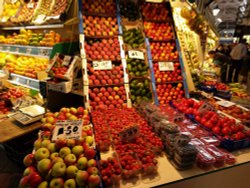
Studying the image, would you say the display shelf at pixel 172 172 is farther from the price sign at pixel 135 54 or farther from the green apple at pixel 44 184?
the price sign at pixel 135 54

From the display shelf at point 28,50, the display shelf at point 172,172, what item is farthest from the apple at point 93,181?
the display shelf at point 28,50

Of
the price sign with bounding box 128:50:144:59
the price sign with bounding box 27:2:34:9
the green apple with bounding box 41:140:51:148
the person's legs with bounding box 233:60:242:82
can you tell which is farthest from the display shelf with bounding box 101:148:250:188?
the person's legs with bounding box 233:60:242:82

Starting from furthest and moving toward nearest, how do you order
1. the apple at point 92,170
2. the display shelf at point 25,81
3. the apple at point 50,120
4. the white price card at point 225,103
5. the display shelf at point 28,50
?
the display shelf at point 25,81
the display shelf at point 28,50
the white price card at point 225,103
the apple at point 50,120
the apple at point 92,170

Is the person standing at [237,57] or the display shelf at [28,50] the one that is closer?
the display shelf at [28,50]

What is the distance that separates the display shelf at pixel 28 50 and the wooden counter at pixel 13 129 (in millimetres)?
1816

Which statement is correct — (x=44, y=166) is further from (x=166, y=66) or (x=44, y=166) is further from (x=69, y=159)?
(x=166, y=66)

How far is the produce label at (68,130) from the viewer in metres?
1.90

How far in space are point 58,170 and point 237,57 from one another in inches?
409

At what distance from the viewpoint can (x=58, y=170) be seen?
4.96ft

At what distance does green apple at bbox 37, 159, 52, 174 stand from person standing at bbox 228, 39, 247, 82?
1009 centimetres

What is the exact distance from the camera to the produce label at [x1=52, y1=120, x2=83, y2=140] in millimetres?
1896

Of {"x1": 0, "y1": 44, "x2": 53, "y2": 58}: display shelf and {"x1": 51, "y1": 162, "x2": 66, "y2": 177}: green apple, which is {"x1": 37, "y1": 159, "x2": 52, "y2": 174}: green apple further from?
{"x1": 0, "y1": 44, "x2": 53, "y2": 58}: display shelf

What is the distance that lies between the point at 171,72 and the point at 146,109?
119cm

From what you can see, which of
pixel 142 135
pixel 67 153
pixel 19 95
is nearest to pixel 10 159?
pixel 19 95
